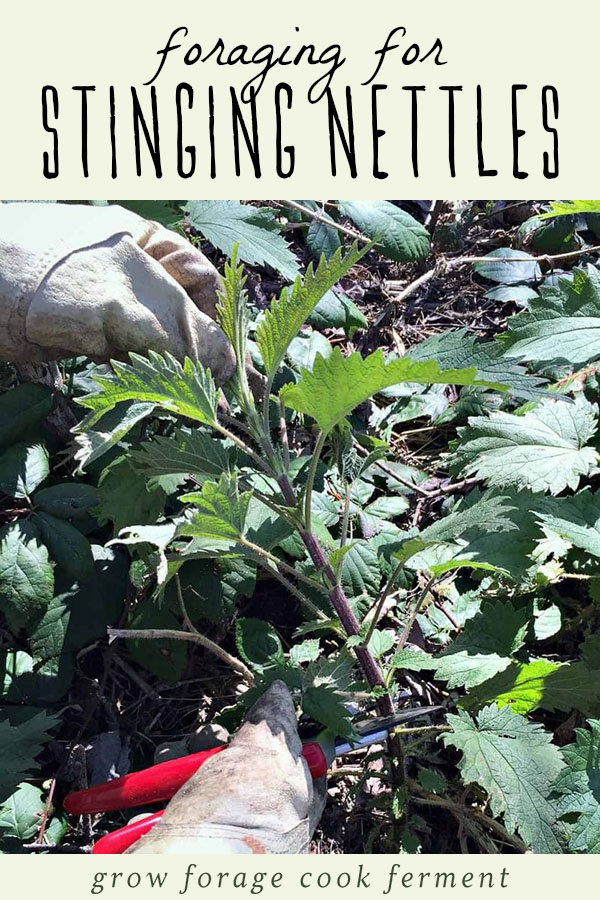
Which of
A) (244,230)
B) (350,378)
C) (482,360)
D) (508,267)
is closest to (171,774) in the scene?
(350,378)

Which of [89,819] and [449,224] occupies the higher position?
[449,224]

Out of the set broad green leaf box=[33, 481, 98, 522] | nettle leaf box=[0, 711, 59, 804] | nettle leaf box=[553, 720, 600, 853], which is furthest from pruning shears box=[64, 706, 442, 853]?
broad green leaf box=[33, 481, 98, 522]

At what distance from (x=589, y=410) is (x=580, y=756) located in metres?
0.83

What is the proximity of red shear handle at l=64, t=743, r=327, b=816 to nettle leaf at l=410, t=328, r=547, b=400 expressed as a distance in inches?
29.4

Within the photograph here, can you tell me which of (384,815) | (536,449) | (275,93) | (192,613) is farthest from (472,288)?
(384,815)

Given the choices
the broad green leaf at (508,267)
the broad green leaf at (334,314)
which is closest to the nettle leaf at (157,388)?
the broad green leaf at (334,314)

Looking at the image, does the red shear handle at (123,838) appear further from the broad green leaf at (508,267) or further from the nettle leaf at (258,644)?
the broad green leaf at (508,267)

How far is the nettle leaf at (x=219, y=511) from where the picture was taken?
1320mm

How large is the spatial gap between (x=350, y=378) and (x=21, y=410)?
955mm

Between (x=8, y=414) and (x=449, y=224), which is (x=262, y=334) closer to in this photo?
(x=8, y=414)

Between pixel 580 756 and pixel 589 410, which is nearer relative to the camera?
pixel 580 756

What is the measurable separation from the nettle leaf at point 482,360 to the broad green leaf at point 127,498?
0.62m

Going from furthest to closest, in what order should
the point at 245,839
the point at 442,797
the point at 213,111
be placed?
the point at 213,111
the point at 442,797
the point at 245,839

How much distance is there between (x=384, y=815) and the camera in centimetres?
179
